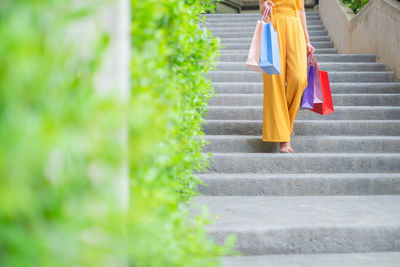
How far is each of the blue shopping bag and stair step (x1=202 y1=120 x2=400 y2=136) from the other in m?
1.02

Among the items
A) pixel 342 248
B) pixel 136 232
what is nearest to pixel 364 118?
pixel 342 248

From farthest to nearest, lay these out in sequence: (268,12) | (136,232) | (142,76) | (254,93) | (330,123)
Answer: (254,93), (330,123), (268,12), (142,76), (136,232)

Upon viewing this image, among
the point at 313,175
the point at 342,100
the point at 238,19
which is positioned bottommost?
the point at 313,175

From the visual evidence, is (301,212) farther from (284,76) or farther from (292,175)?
(284,76)

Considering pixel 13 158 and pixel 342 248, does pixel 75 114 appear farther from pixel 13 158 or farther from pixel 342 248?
pixel 342 248

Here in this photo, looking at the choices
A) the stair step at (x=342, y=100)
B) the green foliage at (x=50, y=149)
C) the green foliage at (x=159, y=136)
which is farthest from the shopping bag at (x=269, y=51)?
the green foliage at (x=50, y=149)

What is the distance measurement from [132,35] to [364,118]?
416 centimetres

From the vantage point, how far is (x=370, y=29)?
6.95 meters

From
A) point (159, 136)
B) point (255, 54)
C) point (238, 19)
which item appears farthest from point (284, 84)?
point (238, 19)

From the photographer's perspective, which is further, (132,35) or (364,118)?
(364,118)

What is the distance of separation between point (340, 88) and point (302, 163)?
2069 millimetres

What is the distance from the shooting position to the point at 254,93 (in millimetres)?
5590

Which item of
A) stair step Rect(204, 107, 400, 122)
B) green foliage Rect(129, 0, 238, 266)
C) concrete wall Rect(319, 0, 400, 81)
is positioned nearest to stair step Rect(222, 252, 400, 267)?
green foliage Rect(129, 0, 238, 266)

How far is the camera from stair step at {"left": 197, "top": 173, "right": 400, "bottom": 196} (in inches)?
141
